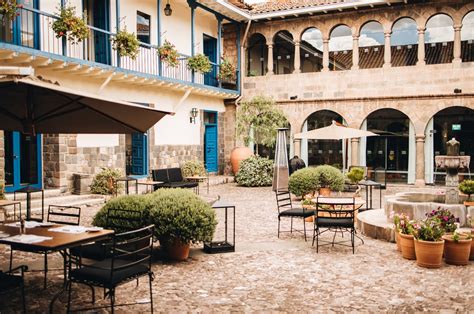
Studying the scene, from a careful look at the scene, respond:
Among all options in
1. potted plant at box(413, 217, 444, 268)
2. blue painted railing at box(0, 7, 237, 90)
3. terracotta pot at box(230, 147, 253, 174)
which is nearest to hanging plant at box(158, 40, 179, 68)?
blue painted railing at box(0, 7, 237, 90)

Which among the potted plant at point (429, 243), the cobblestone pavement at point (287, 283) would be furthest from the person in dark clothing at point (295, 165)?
the potted plant at point (429, 243)

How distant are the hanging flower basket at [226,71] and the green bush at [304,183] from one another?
6.99 m

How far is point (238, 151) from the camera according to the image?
17.7 metres

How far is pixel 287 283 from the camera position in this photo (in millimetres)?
5438

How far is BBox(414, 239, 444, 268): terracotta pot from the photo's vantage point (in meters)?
6.05

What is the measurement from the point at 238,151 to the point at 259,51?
4331 mm

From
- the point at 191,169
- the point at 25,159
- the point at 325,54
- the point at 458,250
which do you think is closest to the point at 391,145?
the point at 325,54

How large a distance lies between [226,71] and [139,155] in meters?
4.79

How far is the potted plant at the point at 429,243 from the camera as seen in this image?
6066mm

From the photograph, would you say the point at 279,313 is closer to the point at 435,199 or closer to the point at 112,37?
the point at 435,199

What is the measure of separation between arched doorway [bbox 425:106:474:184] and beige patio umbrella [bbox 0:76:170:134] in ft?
42.3

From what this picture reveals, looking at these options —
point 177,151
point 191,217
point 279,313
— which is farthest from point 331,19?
point 279,313

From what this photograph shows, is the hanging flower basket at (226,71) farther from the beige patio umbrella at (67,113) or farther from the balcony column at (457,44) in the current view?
the beige patio umbrella at (67,113)

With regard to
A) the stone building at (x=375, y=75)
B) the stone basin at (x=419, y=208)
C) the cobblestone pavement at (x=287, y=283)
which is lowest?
the cobblestone pavement at (x=287, y=283)
